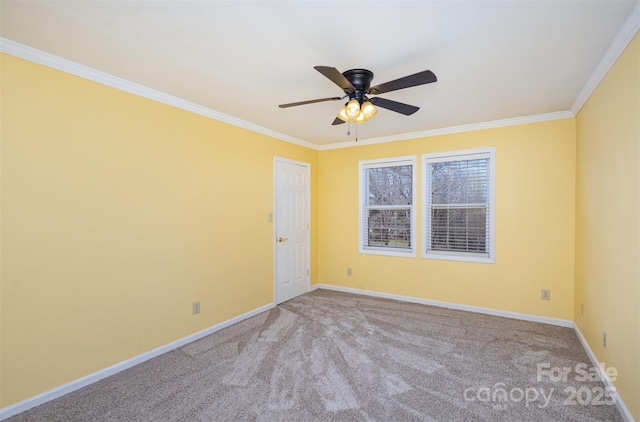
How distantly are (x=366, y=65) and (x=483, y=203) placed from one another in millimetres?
2704

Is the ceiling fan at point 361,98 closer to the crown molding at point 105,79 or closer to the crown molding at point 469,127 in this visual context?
the crown molding at point 105,79

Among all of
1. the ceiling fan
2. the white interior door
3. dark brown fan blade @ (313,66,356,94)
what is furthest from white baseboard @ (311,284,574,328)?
dark brown fan blade @ (313,66,356,94)

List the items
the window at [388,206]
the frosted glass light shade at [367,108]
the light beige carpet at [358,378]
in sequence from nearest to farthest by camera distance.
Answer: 1. the light beige carpet at [358,378]
2. the frosted glass light shade at [367,108]
3. the window at [388,206]

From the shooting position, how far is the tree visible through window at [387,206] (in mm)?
4641

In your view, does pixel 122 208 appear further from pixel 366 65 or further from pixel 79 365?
pixel 366 65

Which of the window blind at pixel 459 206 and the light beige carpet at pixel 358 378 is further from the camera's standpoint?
the window blind at pixel 459 206

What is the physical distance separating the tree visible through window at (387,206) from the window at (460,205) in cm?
27

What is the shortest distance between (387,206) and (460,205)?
1.07 metres

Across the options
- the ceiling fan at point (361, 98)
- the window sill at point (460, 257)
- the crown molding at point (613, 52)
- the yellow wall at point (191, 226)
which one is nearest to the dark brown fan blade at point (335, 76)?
the ceiling fan at point (361, 98)

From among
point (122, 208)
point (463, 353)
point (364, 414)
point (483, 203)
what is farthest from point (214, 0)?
point (483, 203)

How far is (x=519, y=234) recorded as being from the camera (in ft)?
12.5

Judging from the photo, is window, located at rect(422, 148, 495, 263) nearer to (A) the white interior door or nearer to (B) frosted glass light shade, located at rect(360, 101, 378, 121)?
(A) the white interior door

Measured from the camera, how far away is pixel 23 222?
2127 millimetres

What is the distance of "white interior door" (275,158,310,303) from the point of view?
447cm
